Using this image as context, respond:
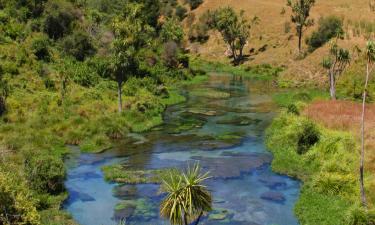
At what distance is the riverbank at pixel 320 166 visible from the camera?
A: 39500 mm

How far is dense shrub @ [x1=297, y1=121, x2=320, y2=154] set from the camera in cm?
5538

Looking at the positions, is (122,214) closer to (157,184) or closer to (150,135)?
(157,184)

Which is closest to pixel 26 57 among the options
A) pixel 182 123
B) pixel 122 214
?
pixel 182 123

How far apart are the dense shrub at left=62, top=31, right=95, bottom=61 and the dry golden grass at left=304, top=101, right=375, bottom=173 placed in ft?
154

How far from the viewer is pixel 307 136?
55.5 metres

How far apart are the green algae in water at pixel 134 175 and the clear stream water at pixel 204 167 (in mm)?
836

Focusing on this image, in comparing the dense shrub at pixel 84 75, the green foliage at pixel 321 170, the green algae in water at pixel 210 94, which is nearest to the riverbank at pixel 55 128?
the dense shrub at pixel 84 75

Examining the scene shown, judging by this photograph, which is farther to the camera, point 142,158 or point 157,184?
point 142,158

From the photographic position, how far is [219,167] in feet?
175

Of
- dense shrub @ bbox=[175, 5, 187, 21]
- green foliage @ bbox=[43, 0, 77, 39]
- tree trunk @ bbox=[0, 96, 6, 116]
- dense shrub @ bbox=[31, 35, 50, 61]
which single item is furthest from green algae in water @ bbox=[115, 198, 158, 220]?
dense shrub @ bbox=[175, 5, 187, 21]

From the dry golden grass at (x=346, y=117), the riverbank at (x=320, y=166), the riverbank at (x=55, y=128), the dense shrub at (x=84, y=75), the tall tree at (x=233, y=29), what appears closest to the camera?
the riverbank at (x=320, y=166)

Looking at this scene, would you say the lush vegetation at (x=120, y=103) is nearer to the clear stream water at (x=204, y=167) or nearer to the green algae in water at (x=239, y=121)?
the green algae in water at (x=239, y=121)

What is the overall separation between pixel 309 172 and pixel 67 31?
69.0 meters

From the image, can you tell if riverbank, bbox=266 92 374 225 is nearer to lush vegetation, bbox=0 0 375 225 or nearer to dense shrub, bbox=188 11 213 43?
lush vegetation, bbox=0 0 375 225
